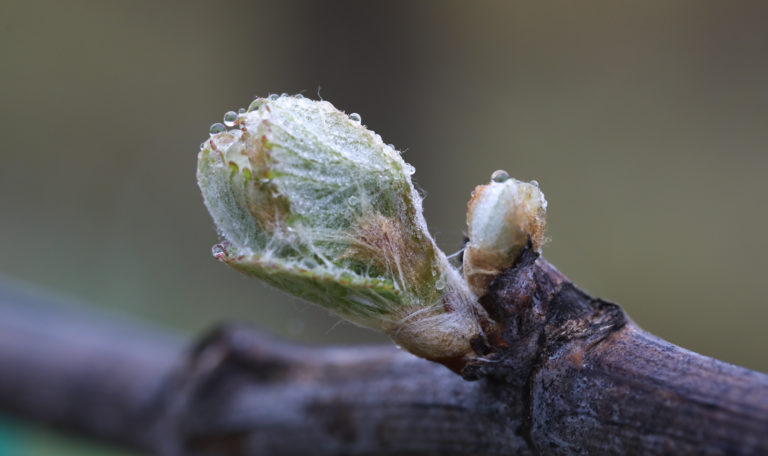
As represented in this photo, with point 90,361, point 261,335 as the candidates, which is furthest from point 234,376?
point 90,361

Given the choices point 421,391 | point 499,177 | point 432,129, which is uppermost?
point 432,129

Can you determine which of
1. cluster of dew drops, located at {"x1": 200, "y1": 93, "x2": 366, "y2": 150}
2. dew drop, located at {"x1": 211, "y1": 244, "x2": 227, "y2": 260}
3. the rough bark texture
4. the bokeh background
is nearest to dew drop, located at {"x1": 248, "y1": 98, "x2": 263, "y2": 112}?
cluster of dew drops, located at {"x1": 200, "y1": 93, "x2": 366, "y2": 150}

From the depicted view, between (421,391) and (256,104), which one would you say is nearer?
(256,104)

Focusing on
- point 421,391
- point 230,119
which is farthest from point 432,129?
point 230,119

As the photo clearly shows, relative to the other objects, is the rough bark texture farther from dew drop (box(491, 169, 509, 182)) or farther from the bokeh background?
the bokeh background

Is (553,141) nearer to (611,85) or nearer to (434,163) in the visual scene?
(611,85)

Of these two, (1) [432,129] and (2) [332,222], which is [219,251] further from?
A: (1) [432,129]

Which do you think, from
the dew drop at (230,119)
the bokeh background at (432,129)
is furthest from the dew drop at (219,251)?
the bokeh background at (432,129)
